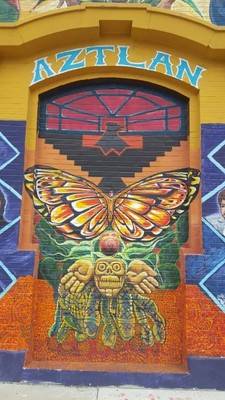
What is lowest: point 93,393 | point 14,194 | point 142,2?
point 93,393

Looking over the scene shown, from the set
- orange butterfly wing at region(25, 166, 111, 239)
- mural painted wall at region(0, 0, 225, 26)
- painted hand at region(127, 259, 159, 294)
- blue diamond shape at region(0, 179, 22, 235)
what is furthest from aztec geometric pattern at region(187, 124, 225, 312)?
blue diamond shape at region(0, 179, 22, 235)

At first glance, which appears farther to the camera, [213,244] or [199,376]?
[213,244]

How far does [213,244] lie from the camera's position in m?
6.21

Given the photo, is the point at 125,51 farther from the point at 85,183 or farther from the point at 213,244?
the point at 213,244

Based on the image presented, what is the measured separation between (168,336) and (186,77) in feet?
12.8

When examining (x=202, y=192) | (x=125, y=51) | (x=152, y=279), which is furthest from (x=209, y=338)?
(x=125, y=51)

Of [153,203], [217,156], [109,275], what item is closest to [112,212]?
[153,203]

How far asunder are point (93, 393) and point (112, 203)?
8.78ft

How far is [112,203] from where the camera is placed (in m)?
6.69

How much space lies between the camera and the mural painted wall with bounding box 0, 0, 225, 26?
6.90m

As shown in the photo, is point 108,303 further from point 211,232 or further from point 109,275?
point 211,232

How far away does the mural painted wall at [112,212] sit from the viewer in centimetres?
605

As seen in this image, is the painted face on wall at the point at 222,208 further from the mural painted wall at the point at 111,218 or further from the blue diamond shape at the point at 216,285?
the blue diamond shape at the point at 216,285

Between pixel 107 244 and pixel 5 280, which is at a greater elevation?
pixel 107 244
